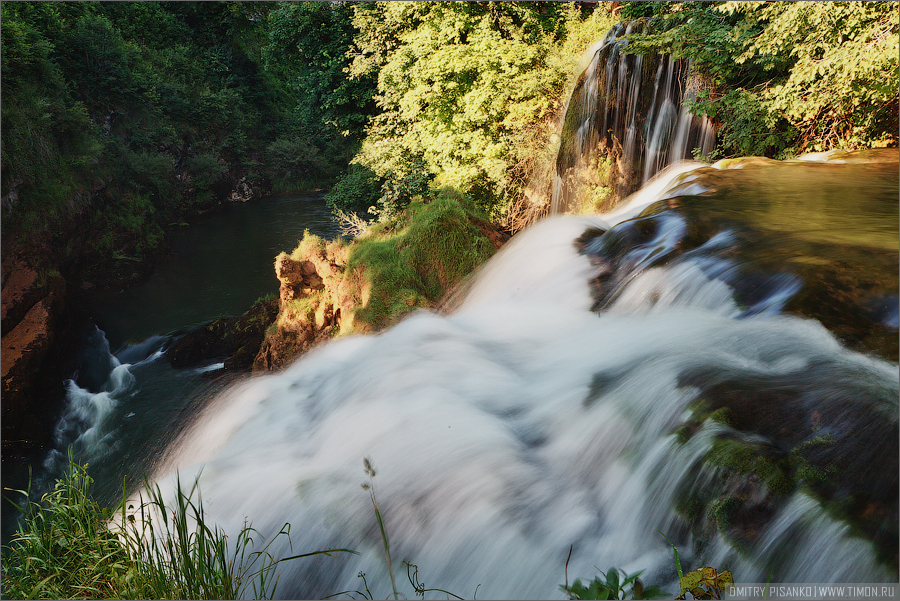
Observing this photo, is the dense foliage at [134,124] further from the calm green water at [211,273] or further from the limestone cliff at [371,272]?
the limestone cliff at [371,272]

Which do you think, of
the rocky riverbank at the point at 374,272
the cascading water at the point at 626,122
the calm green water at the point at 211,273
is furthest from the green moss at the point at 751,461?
the calm green water at the point at 211,273

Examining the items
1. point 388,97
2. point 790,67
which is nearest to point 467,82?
point 388,97

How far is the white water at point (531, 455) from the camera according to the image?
2.52 m

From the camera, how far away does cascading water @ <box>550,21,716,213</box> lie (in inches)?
293

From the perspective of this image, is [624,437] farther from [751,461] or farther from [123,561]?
[123,561]

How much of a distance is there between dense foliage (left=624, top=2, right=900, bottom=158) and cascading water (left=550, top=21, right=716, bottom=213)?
0.94 ft

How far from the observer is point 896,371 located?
2.80 metres

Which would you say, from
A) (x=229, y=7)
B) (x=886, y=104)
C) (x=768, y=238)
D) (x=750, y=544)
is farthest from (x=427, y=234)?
(x=229, y=7)

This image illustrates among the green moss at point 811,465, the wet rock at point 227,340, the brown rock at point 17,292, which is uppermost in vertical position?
the green moss at point 811,465

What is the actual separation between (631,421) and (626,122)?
6.30 m

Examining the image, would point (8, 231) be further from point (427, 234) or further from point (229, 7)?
point (229, 7)

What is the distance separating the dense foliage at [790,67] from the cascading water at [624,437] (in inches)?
57.8

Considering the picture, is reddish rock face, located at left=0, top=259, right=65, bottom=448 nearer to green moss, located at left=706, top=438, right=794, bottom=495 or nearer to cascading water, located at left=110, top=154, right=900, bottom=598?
cascading water, located at left=110, top=154, right=900, bottom=598

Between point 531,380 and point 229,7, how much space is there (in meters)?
25.9
